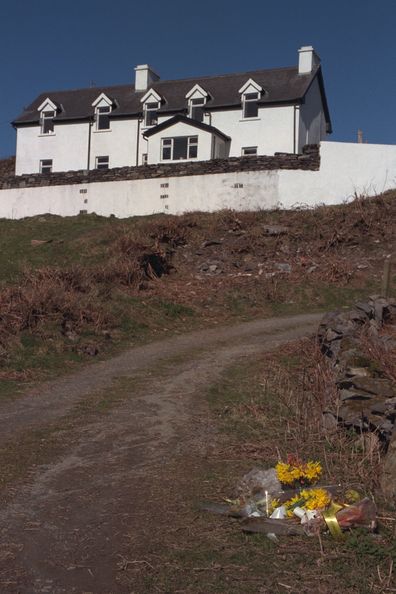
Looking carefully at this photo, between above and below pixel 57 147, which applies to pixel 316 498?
below

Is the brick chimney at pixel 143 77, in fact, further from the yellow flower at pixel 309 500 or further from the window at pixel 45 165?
the yellow flower at pixel 309 500

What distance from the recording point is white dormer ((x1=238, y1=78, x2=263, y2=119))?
38406 mm

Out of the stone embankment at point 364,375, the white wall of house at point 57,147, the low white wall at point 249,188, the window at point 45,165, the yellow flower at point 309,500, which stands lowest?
the yellow flower at point 309,500

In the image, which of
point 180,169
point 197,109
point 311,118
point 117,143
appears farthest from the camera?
point 117,143

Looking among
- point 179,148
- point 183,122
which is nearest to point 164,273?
point 179,148

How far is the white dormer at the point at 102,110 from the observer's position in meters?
42.4

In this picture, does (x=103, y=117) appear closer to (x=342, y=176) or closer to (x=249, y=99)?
(x=249, y=99)

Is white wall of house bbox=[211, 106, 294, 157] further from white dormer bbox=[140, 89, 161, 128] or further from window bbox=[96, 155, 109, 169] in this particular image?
window bbox=[96, 155, 109, 169]

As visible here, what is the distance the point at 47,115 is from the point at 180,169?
17.4m

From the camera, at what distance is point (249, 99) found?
38594mm

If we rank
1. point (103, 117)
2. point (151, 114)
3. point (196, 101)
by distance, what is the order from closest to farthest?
point (196, 101) → point (151, 114) → point (103, 117)

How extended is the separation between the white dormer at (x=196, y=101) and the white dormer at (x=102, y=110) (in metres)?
5.57

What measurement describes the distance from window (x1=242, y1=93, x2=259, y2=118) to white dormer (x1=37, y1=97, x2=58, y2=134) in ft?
42.4

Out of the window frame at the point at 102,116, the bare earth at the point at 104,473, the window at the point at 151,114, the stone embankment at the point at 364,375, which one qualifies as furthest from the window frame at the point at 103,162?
the stone embankment at the point at 364,375
